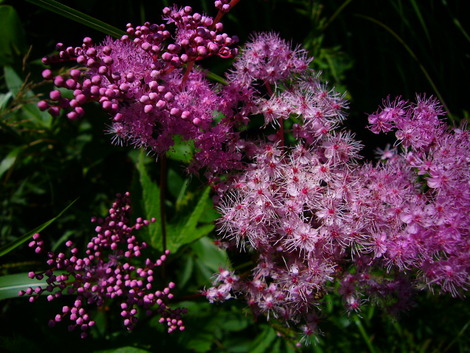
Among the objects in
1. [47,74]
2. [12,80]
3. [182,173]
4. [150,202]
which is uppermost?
[12,80]

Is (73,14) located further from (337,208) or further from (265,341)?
(265,341)

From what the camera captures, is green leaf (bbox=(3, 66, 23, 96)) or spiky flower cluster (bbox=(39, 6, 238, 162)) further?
green leaf (bbox=(3, 66, 23, 96))

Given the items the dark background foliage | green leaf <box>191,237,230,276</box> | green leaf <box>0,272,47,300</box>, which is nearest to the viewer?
green leaf <box>0,272,47,300</box>

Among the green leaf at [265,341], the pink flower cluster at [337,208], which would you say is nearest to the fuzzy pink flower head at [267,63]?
the pink flower cluster at [337,208]

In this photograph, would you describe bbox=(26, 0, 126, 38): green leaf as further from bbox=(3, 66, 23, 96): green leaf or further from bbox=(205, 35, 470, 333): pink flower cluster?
bbox=(3, 66, 23, 96): green leaf

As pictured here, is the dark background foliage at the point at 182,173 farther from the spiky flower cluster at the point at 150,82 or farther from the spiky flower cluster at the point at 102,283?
the spiky flower cluster at the point at 150,82

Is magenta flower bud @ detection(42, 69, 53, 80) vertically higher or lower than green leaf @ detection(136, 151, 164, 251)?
higher

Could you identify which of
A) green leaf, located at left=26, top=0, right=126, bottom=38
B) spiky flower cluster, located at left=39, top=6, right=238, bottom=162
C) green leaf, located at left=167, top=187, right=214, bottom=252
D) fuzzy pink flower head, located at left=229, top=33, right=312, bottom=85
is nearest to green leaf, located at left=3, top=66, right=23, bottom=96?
green leaf, located at left=26, top=0, right=126, bottom=38


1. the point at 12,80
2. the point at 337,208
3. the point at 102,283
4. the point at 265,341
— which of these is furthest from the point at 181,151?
the point at 265,341
